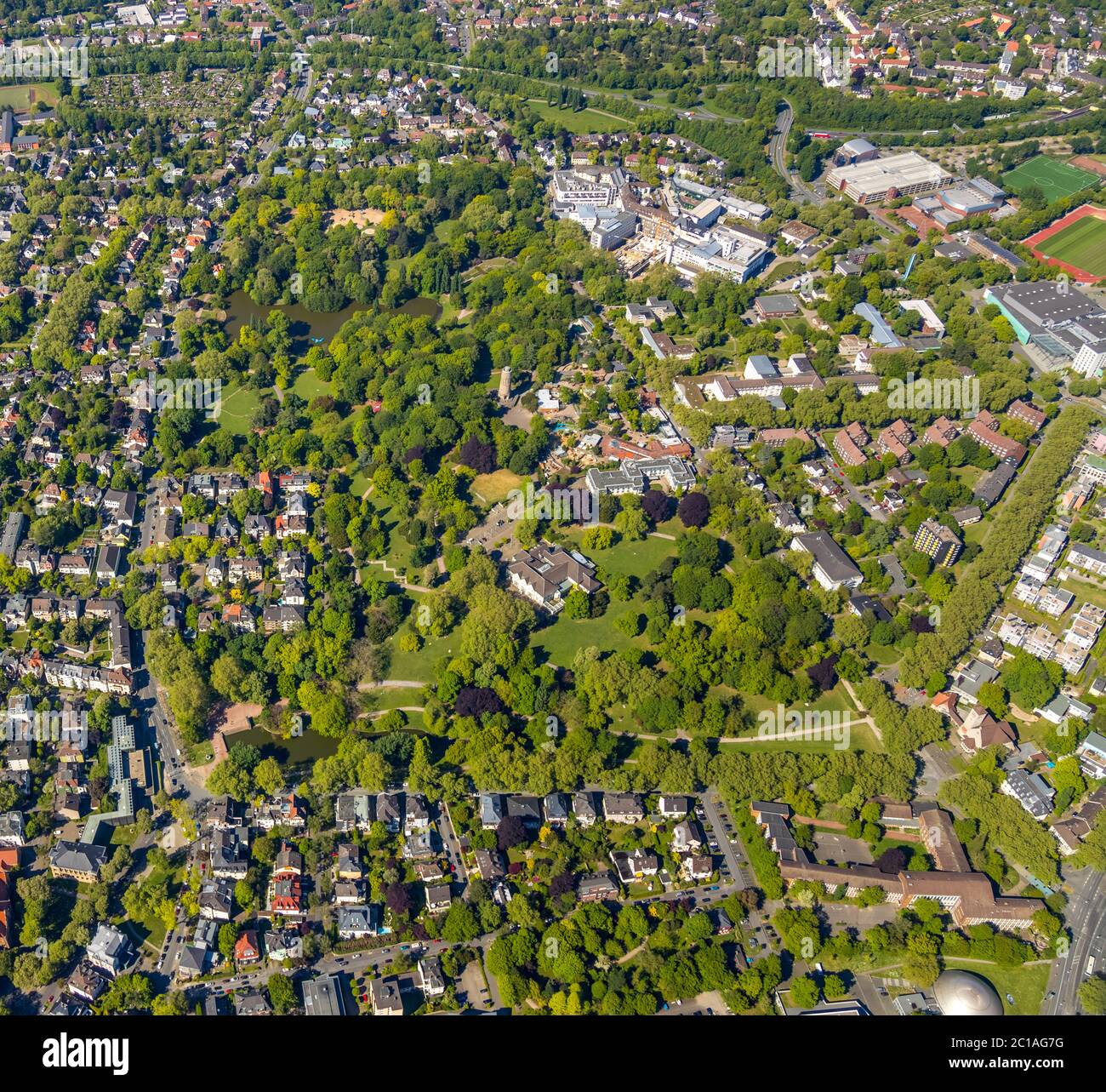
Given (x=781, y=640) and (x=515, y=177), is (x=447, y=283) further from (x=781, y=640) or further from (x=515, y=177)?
(x=781, y=640)

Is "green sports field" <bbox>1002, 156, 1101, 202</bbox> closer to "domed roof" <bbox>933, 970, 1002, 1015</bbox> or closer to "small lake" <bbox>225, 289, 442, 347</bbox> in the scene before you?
"small lake" <bbox>225, 289, 442, 347</bbox>

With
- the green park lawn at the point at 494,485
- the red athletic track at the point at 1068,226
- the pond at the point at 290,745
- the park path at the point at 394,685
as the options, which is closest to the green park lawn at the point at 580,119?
the red athletic track at the point at 1068,226

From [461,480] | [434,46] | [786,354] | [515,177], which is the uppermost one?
[434,46]

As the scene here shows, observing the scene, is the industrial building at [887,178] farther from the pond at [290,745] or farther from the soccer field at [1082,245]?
the pond at [290,745]

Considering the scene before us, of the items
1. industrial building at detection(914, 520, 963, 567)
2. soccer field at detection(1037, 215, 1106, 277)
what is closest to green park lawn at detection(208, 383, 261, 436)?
industrial building at detection(914, 520, 963, 567)
